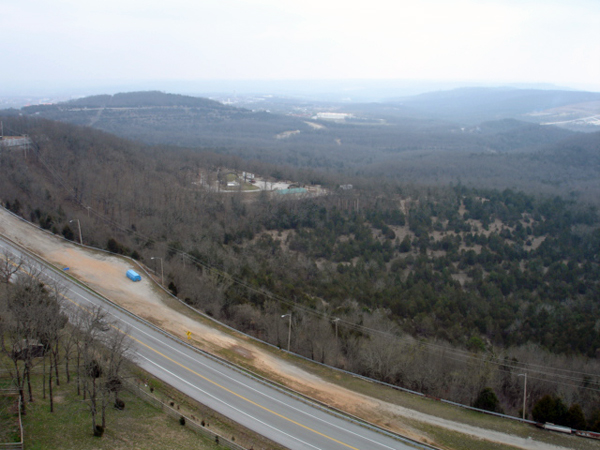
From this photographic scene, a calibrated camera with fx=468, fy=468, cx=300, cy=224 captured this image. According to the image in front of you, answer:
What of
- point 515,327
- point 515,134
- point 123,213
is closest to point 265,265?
point 123,213

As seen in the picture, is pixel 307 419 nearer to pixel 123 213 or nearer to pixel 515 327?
pixel 515 327

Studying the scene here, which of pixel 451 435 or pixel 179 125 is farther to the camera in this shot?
pixel 179 125

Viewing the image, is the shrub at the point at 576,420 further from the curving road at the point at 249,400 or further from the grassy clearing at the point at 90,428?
the grassy clearing at the point at 90,428

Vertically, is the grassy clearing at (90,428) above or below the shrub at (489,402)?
above

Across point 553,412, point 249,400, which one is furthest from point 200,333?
point 553,412

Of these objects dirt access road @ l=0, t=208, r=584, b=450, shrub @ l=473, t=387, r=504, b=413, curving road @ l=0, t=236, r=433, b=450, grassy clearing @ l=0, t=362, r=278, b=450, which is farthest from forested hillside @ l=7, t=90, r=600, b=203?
grassy clearing @ l=0, t=362, r=278, b=450

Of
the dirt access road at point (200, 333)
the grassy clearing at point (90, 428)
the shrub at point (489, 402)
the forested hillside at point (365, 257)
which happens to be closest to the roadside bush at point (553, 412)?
the dirt access road at point (200, 333)

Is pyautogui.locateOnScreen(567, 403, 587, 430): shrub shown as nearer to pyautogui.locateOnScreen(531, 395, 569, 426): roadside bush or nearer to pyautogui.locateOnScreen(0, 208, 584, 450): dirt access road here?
pyautogui.locateOnScreen(531, 395, 569, 426): roadside bush
